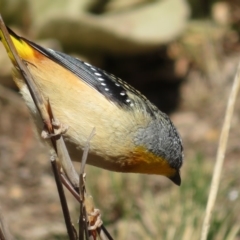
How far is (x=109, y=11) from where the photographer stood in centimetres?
723

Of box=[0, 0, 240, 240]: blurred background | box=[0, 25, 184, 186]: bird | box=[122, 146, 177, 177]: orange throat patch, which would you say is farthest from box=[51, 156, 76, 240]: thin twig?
box=[0, 0, 240, 240]: blurred background

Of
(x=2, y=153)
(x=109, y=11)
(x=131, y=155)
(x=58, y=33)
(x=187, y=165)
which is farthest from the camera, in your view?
(x=109, y=11)

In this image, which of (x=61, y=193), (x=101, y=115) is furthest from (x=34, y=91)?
(x=101, y=115)

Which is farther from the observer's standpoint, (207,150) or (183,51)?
(183,51)

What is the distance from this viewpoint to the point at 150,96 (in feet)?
23.9

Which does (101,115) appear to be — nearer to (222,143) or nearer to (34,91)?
(222,143)

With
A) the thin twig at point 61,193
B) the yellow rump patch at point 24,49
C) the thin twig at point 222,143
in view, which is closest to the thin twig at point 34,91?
the thin twig at point 61,193

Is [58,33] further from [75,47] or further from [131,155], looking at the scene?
[131,155]

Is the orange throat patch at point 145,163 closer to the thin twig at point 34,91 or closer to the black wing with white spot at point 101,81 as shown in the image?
the black wing with white spot at point 101,81

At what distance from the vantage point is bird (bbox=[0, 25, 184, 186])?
3.09 metres

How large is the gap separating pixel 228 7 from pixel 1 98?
111 inches

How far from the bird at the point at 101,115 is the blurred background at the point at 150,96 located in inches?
24.3

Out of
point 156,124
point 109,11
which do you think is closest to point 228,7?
point 109,11

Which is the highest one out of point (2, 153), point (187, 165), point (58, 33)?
point (58, 33)
